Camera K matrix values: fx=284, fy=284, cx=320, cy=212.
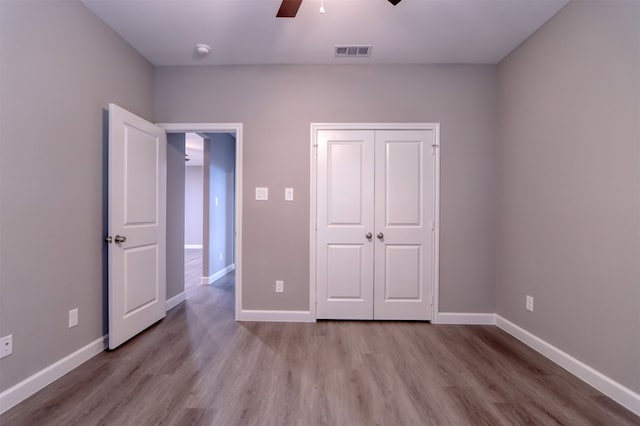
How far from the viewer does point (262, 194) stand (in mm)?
3010

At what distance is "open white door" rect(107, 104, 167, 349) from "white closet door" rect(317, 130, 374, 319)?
5.38ft

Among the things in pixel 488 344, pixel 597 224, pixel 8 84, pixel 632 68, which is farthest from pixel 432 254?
pixel 8 84

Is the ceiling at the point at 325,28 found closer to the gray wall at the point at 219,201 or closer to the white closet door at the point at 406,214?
the white closet door at the point at 406,214

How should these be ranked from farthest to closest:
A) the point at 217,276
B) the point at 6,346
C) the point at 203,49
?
the point at 217,276 < the point at 203,49 < the point at 6,346

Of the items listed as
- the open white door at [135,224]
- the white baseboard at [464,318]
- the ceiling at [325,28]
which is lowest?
the white baseboard at [464,318]

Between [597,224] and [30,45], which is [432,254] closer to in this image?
[597,224]

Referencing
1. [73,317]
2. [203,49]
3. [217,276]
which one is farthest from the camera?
[217,276]

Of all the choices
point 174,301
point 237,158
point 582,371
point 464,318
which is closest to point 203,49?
point 237,158

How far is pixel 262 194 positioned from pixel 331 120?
1.07m

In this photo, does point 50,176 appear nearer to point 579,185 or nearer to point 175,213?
point 175,213

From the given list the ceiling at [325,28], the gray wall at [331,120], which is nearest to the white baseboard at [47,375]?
the gray wall at [331,120]

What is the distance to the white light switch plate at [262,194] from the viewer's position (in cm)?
301

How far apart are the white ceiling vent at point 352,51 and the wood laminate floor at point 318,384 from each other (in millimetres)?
2715

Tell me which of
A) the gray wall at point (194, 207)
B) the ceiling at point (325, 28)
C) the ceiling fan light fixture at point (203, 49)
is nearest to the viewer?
the ceiling at point (325, 28)
